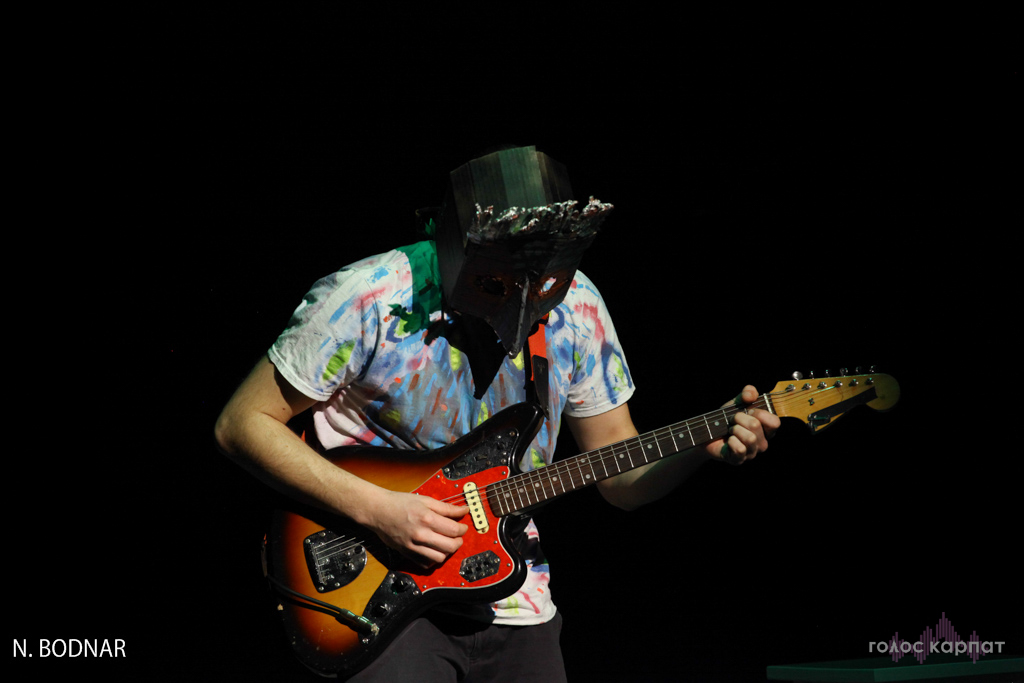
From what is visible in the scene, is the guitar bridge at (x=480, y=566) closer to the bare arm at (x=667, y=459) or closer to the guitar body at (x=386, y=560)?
the guitar body at (x=386, y=560)

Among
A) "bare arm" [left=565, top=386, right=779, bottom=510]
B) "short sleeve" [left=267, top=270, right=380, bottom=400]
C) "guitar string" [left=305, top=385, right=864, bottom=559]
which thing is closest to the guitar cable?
"guitar string" [left=305, top=385, right=864, bottom=559]

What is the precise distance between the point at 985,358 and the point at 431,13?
114 inches

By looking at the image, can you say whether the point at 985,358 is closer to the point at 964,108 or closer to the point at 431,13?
the point at 964,108

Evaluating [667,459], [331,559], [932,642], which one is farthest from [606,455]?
[932,642]

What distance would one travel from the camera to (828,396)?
6.95 ft

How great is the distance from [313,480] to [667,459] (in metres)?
1.04

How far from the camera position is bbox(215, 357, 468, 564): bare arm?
2.04m

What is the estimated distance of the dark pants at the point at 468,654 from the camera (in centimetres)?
200

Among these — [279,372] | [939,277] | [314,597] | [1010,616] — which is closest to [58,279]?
[279,372]

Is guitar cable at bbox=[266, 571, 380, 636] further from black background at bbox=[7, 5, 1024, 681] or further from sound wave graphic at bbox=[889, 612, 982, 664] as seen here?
sound wave graphic at bbox=[889, 612, 982, 664]

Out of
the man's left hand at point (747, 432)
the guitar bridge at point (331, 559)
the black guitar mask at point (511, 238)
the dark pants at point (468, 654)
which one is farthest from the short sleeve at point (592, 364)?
the guitar bridge at point (331, 559)

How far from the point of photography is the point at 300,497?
2.10 m

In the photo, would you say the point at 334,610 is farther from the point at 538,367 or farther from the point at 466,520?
the point at 538,367

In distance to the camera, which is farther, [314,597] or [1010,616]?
[1010,616]
